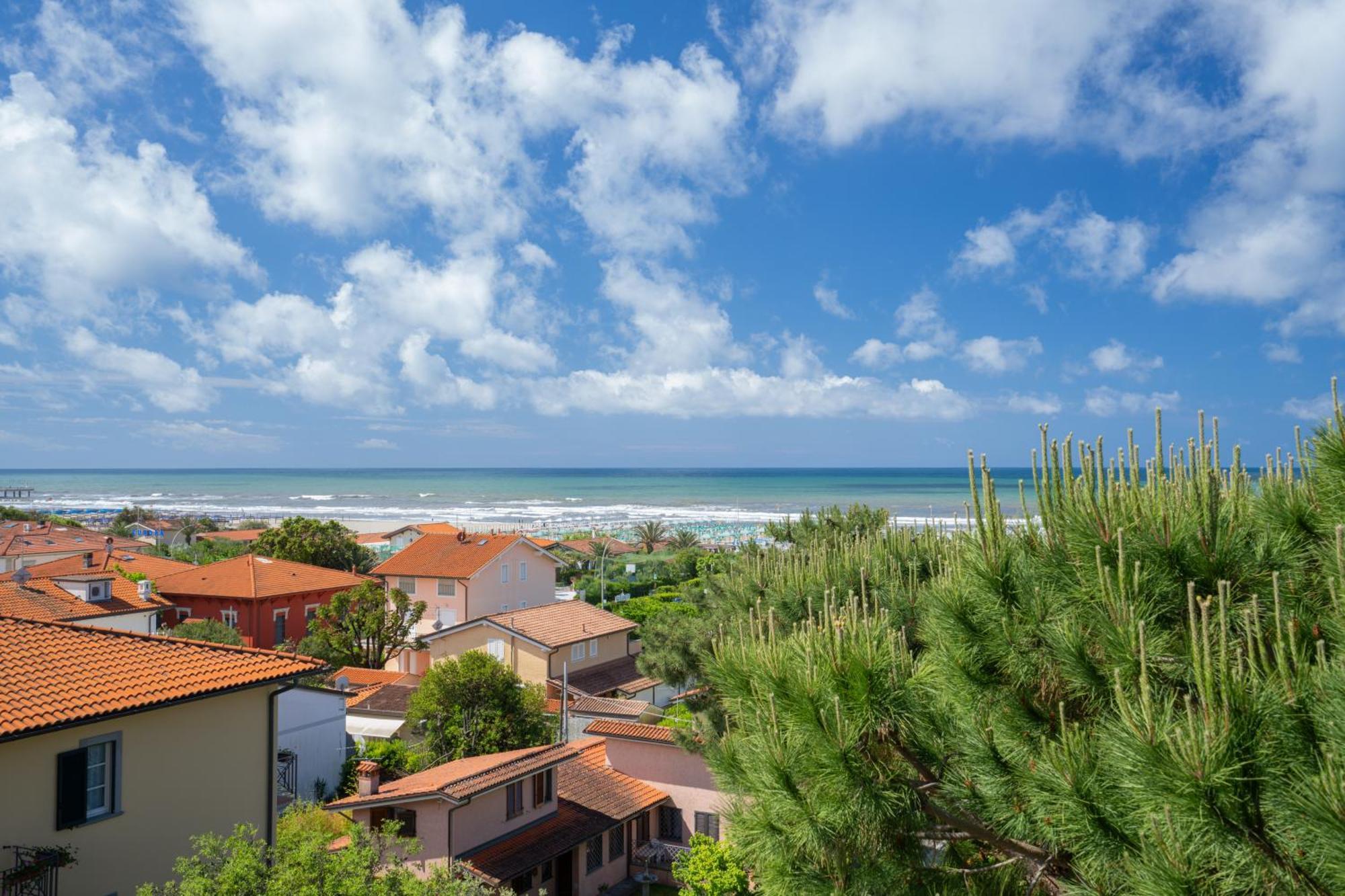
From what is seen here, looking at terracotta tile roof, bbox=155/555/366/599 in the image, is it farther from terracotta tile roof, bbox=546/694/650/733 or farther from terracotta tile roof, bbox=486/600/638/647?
terracotta tile roof, bbox=546/694/650/733

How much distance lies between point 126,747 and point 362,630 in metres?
23.3

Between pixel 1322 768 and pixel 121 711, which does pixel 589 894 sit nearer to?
pixel 121 711

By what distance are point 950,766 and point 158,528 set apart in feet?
289

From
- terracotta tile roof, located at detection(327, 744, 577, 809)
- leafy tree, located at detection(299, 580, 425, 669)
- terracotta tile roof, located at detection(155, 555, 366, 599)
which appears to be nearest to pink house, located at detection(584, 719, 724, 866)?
terracotta tile roof, located at detection(327, 744, 577, 809)

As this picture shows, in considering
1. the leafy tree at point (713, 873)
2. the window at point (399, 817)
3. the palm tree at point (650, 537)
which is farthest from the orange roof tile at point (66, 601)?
the palm tree at point (650, 537)

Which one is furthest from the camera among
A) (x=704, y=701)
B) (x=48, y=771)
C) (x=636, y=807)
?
(x=636, y=807)

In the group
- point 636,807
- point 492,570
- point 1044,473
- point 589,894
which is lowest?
point 589,894

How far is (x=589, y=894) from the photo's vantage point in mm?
17797

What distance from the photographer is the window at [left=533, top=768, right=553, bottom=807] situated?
17359 millimetres

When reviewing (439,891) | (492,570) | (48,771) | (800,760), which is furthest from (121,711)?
(492,570)

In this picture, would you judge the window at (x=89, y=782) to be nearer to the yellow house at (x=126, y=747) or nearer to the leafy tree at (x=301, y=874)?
the yellow house at (x=126, y=747)

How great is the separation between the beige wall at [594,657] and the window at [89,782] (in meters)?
20.1

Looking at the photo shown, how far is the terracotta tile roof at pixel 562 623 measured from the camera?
30.7 meters

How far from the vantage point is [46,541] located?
154ft
